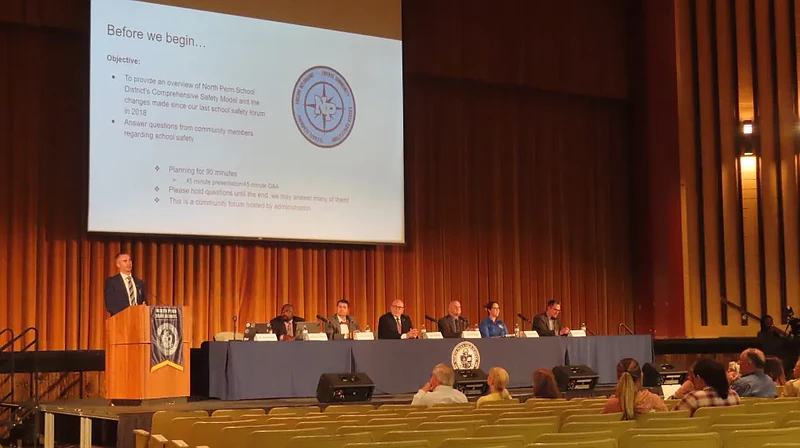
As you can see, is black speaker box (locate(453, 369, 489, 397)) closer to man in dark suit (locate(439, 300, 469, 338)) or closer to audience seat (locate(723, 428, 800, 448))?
man in dark suit (locate(439, 300, 469, 338))

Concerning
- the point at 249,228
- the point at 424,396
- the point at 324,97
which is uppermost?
the point at 324,97

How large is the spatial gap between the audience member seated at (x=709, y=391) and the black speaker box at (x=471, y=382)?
139 inches

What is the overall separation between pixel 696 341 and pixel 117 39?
811cm

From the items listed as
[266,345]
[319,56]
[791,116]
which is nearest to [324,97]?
[319,56]

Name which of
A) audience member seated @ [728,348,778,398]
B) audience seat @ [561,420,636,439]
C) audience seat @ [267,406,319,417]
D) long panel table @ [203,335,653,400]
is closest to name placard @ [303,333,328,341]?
long panel table @ [203,335,653,400]

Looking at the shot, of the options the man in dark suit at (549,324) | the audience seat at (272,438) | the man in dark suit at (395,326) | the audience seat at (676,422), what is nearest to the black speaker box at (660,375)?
the man in dark suit at (549,324)

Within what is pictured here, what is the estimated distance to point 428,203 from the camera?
12.9 meters

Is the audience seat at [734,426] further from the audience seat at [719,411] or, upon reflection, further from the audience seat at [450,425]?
the audience seat at [450,425]

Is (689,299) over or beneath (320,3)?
beneath

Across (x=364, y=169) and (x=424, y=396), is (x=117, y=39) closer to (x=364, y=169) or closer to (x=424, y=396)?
(x=364, y=169)

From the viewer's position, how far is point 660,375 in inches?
378

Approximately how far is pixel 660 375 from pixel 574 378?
955 millimetres

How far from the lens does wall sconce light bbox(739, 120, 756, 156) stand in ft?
44.2

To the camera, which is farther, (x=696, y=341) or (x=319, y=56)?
(x=696, y=341)
